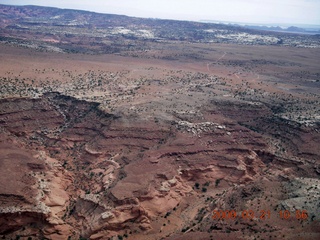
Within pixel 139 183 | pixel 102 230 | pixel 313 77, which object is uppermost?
pixel 313 77

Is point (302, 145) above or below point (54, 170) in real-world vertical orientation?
above

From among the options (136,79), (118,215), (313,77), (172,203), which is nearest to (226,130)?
(172,203)

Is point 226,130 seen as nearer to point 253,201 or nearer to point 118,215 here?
point 253,201

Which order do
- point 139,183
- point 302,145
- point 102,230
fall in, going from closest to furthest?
point 102,230, point 139,183, point 302,145

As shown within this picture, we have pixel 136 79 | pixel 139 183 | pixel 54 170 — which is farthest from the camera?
pixel 136 79
